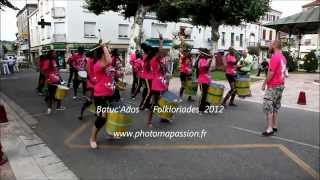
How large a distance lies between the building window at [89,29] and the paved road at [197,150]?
111 ft

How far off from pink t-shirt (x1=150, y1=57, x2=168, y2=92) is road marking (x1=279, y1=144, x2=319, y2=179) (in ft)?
9.38

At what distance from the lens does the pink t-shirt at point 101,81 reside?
6661 millimetres

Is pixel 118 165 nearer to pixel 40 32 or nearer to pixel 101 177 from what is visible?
pixel 101 177

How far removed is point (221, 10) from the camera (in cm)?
2662

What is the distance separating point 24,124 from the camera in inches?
362

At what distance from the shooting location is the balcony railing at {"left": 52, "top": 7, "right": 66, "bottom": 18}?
136ft

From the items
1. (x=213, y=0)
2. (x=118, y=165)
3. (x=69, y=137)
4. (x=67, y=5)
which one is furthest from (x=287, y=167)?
(x=67, y=5)

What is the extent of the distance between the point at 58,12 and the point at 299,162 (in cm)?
3913

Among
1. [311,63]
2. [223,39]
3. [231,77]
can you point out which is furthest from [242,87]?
[223,39]

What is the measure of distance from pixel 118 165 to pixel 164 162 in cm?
73

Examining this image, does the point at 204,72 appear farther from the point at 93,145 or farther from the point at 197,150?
the point at 93,145

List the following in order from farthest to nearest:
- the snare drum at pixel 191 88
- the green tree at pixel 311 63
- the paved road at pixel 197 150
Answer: the green tree at pixel 311 63 < the snare drum at pixel 191 88 < the paved road at pixel 197 150

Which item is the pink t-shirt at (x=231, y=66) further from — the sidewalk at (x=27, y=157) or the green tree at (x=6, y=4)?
the green tree at (x=6, y=4)

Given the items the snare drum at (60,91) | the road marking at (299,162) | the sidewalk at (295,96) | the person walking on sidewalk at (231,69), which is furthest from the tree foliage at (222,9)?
the road marking at (299,162)
